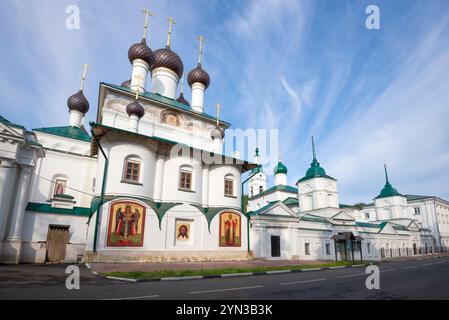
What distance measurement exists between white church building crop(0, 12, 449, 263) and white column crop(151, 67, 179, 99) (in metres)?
0.09

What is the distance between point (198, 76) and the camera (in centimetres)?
2608

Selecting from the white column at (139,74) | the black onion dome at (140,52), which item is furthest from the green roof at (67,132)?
the black onion dome at (140,52)

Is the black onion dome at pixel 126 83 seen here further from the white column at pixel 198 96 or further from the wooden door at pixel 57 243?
the wooden door at pixel 57 243

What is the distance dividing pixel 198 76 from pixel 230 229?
14928 mm

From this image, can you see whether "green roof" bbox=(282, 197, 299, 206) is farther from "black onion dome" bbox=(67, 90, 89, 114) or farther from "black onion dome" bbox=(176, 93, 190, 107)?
"black onion dome" bbox=(67, 90, 89, 114)

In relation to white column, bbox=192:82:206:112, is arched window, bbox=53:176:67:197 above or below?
below

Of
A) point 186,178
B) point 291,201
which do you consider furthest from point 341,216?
point 186,178

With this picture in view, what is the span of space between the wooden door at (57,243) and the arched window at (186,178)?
7377 millimetres

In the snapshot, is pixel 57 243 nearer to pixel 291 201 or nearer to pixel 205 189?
pixel 205 189

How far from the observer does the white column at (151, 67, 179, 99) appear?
24.6 m

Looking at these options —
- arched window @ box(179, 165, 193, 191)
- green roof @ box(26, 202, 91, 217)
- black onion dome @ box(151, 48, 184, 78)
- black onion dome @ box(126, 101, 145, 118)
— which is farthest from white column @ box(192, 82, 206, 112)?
green roof @ box(26, 202, 91, 217)

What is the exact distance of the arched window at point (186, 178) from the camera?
17.7 metres
